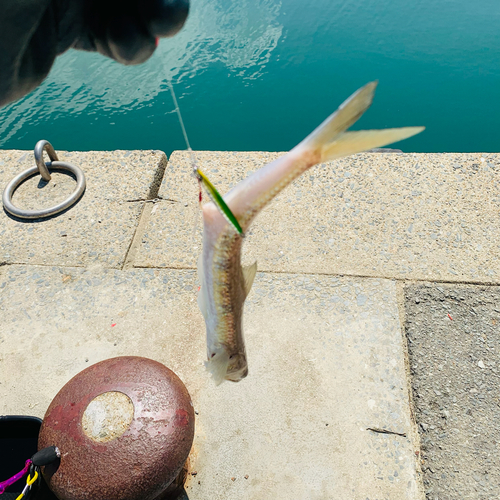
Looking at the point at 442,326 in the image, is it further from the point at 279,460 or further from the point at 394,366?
the point at 279,460

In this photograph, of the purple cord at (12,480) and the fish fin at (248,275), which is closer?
the fish fin at (248,275)

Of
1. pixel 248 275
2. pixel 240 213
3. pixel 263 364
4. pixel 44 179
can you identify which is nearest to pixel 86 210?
pixel 44 179

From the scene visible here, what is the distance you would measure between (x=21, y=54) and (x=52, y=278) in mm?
2481

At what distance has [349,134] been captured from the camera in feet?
4.44

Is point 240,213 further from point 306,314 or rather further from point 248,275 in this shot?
point 306,314

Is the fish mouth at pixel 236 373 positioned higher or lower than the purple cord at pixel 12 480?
higher

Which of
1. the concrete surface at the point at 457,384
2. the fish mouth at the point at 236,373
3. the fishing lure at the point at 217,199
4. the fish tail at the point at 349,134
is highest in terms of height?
the fish tail at the point at 349,134

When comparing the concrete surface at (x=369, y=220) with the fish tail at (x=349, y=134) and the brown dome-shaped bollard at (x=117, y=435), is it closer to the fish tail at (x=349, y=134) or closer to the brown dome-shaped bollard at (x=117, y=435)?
the brown dome-shaped bollard at (x=117, y=435)

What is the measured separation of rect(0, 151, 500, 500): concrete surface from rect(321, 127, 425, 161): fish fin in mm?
2248

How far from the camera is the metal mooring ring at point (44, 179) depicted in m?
4.44

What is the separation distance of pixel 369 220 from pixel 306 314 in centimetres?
120

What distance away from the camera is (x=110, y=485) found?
86.4 inches

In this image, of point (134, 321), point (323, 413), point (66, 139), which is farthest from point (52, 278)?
point (66, 139)

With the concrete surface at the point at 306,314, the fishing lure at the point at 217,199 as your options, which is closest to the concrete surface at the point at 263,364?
the concrete surface at the point at 306,314
